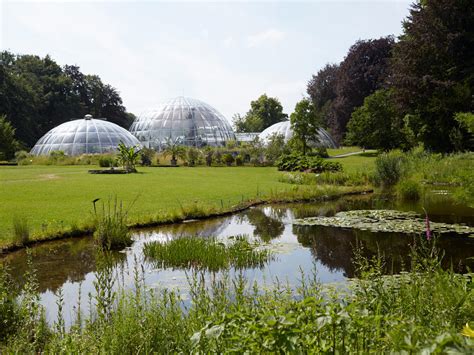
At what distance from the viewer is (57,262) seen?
8422mm

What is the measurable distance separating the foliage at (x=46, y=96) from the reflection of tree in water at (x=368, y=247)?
1730 inches

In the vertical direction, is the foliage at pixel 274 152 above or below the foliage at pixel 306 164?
above

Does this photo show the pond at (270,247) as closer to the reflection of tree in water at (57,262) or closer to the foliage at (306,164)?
the reflection of tree in water at (57,262)

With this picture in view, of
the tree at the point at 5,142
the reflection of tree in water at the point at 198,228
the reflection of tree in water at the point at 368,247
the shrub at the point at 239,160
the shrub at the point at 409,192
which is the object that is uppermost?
the tree at the point at 5,142

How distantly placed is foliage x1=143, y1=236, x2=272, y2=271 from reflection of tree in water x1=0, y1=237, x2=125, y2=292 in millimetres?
737

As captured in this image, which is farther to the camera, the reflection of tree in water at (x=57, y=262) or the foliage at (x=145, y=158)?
the foliage at (x=145, y=158)

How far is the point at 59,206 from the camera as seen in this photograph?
13.6 meters

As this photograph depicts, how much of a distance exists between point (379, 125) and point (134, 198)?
94.2 ft

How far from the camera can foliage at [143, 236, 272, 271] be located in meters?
7.84

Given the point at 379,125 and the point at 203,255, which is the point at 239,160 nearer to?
the point at 379,125

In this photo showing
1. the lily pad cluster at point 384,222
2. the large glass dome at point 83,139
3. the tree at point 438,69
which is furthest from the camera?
the large glass dome at point 83,139

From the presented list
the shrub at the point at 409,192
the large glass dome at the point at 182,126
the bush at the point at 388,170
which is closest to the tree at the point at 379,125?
the large glass dome at the point at 182,126

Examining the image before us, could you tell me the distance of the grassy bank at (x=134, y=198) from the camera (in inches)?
439

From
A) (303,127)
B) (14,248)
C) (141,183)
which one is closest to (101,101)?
(303,127)
